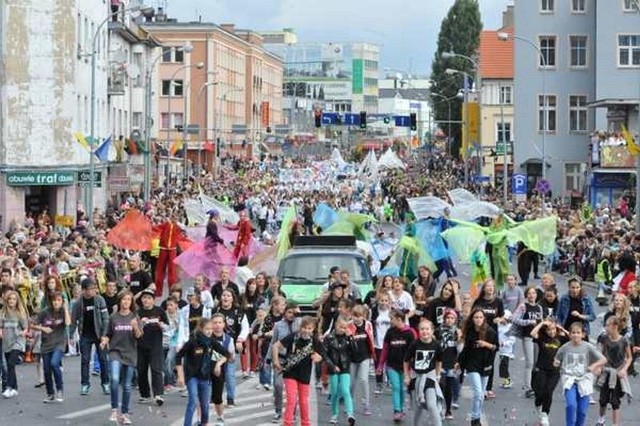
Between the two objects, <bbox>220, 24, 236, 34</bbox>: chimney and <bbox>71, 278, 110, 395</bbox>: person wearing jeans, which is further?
<bbox>220, 24, 236, 34</bbox>: chimney

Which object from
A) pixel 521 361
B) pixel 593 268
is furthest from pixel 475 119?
pixel 521 361

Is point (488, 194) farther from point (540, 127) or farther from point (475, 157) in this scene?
point (475, 157)

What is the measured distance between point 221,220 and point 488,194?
1593 inches

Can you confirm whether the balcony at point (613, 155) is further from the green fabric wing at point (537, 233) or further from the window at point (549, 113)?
the green fabric wing at point (537, 233)

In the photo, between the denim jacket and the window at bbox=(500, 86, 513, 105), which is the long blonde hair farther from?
the window at bbox=(500, 86, 513, 105)

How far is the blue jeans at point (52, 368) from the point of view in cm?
1995

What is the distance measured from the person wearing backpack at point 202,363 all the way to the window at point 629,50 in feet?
188

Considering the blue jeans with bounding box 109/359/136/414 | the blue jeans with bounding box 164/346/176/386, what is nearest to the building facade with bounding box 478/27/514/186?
the blue jeans with bounding box 164/346/176/386

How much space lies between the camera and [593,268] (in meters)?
40.8

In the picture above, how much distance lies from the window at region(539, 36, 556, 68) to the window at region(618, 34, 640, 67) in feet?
12.7

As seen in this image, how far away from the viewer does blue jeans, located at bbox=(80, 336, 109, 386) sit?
2038cm

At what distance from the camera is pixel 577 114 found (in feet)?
250

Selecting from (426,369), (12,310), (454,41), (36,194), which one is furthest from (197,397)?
(454,41)

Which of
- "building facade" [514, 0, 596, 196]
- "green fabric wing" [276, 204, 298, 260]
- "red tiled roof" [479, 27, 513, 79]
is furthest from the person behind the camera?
Answer: "red tiled roof" [479, 27, 513, 79]
